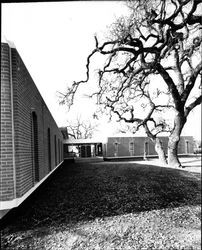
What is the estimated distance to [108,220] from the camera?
14.8 ft

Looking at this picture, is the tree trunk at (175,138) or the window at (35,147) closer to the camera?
the window at (35,147)

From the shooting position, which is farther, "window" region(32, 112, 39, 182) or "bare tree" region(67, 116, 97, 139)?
"bare tree" region(67, 116, 97, 139)

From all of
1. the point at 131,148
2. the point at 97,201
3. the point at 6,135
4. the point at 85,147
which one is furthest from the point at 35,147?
the point at 131,148

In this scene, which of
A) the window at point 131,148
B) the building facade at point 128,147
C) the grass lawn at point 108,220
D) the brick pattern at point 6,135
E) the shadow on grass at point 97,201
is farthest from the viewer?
the window at point 131,148

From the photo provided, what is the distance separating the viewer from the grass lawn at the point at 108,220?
356cm

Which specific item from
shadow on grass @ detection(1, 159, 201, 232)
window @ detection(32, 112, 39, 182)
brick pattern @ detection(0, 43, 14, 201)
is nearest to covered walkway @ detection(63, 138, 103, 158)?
shadow on grass @ detection(1, 159, 201, 232)

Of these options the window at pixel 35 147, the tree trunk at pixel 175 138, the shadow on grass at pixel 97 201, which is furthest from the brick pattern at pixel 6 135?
the tree trunk at pixel 175 138

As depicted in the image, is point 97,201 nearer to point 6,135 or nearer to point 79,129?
point 6,135

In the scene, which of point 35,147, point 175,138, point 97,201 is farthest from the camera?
point 175,138

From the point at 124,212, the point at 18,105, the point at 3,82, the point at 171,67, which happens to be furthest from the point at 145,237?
the point at 171,67

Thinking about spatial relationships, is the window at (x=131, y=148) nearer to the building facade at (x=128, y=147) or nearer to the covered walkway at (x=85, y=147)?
the building facade at (x=128, y=147)

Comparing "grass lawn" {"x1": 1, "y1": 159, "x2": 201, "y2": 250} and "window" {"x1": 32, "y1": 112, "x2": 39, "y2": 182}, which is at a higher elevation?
"window" {"x1": 32, "y1": 112, "x2": 39, "y2": 182}

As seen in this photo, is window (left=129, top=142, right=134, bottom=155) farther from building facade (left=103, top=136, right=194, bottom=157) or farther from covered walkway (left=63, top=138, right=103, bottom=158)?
covered walkway (left=63, top=138, right=103, bottom=158)

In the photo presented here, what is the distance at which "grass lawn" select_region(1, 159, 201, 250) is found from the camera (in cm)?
356
